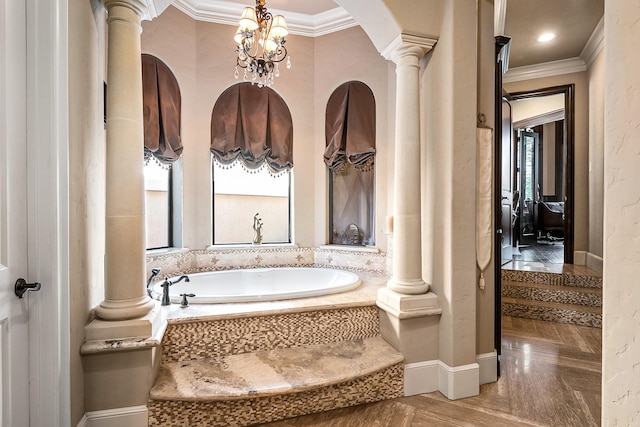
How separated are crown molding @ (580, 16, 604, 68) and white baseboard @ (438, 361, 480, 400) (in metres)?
3.97

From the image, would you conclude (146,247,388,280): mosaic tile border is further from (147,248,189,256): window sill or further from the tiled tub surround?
the tiled tub surround

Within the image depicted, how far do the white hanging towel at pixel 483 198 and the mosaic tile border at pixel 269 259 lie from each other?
4.59 ft

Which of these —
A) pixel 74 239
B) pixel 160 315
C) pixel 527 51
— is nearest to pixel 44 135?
pixel 74 239

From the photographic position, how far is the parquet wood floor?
6.18 ft

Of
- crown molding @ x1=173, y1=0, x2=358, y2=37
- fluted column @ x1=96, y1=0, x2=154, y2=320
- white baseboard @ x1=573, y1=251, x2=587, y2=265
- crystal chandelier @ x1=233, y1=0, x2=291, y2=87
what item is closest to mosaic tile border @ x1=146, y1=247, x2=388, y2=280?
fluted column @ x1=96, y1=0, x2=154, y2=320

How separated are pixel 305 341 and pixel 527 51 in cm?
450

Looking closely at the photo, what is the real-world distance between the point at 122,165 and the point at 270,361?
4.64 feet

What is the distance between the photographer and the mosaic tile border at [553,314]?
323 centimetres

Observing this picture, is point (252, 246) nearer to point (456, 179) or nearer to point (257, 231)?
point (257, 231)

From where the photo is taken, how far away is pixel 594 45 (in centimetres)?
396

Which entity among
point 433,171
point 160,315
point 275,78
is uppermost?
point 275,78

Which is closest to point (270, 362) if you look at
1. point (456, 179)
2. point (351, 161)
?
point (456, 179)

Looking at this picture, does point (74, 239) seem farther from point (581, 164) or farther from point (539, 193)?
point (539, 193)

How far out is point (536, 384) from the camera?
2.28m
